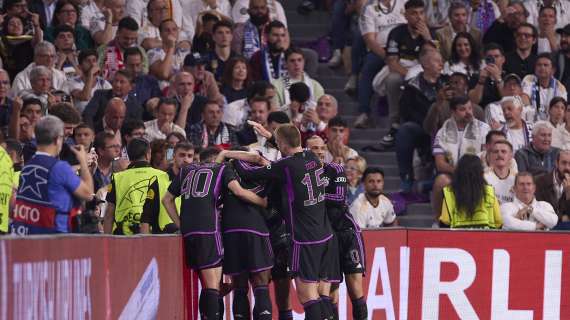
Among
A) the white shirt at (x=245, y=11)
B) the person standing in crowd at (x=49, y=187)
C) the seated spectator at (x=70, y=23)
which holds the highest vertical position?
the white shirt at (x=245, y=11)

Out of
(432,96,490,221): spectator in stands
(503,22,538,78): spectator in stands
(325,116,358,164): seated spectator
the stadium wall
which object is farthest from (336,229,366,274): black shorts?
(503,22,538,78): spectator in stands

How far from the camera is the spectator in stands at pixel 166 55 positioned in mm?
18375

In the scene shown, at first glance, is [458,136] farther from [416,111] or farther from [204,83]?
[204,83]

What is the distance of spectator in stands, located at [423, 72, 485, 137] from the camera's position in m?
18.6

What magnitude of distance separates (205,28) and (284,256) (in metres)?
6.30

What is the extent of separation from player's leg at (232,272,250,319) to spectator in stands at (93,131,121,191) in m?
2.31

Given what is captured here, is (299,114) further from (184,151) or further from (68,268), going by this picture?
(68,268)

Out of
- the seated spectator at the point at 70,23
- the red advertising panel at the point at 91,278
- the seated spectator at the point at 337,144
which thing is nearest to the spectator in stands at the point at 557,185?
the seated spectator at the point at 337,144

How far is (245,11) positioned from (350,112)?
2077 mm

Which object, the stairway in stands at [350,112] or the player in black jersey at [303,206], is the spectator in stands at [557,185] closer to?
the stairway in stands at [350,112]

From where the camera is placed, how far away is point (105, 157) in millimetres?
15062

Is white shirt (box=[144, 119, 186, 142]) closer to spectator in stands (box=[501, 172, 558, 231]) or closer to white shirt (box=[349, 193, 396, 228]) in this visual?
white shirt (box=[349, 193, 396, 228])

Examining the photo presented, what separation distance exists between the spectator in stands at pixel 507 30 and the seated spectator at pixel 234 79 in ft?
13.0

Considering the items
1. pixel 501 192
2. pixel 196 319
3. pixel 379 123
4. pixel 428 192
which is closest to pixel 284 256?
pixel 196 319
